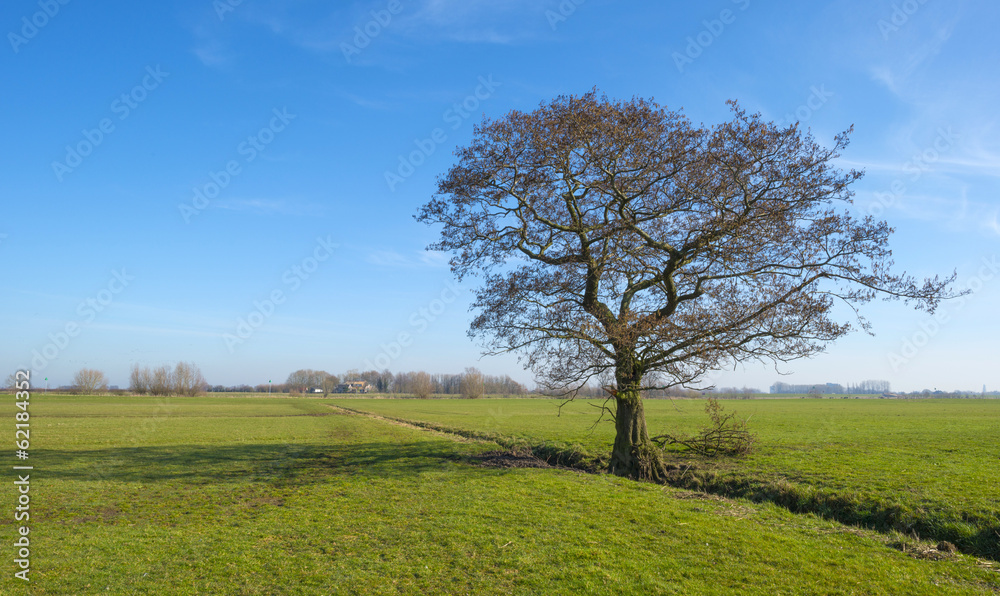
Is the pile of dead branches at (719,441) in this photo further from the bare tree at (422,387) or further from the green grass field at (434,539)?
the bare tree at (422,387)

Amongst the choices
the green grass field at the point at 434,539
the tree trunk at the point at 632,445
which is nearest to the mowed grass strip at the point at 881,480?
the green grass field at the point at 434,539

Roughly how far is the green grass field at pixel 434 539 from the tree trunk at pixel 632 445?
63.0 inches

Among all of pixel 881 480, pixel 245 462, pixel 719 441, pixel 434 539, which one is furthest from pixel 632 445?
pixel 245 462

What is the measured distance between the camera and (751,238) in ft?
51.7

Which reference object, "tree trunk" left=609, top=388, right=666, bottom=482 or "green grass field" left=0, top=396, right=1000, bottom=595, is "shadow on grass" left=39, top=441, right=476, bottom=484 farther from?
"tree trunk" left=609, top=388, right=666, bottom=482

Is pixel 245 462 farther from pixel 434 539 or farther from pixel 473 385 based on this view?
pixel 473 385

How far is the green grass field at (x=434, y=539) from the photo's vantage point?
7484mm

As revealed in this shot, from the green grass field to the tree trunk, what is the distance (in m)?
1.60

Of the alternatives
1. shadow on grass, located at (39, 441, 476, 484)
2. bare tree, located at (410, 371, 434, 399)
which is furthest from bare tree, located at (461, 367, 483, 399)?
shadow on grass, located at (39, 441, 476, 484)

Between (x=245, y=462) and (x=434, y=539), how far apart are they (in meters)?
14.8

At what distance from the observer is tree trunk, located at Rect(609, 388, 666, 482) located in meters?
17.8

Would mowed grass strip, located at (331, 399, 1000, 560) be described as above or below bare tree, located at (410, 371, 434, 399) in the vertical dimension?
above

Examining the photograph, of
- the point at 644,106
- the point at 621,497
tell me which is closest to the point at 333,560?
the point at 621,497

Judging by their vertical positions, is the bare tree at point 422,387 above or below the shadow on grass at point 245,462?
below
